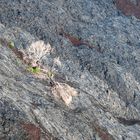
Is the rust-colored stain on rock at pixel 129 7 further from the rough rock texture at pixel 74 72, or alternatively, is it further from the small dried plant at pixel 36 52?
the small dried plant at pixel 36 52

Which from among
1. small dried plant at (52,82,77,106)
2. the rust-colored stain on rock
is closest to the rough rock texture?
small dried plant at (52,82,77,106)

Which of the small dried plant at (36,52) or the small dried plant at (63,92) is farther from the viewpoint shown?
the small dried plant at (36,52)

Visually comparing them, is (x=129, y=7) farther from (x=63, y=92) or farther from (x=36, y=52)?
(x=63, y=92)

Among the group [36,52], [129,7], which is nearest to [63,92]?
[36,52]

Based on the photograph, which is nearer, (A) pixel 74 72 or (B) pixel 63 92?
(B) pixel 63 92

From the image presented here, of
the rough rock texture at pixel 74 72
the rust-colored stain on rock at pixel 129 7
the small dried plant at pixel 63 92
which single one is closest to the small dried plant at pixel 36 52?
the rough rock texture at pixel 74 72

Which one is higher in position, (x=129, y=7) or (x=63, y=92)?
(x=129, y=7)

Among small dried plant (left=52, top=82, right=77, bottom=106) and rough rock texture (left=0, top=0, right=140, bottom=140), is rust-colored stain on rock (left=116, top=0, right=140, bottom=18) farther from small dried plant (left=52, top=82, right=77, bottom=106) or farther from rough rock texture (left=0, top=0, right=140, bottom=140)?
small dried plant (left=52, top=82, right=77, bottom=106)
